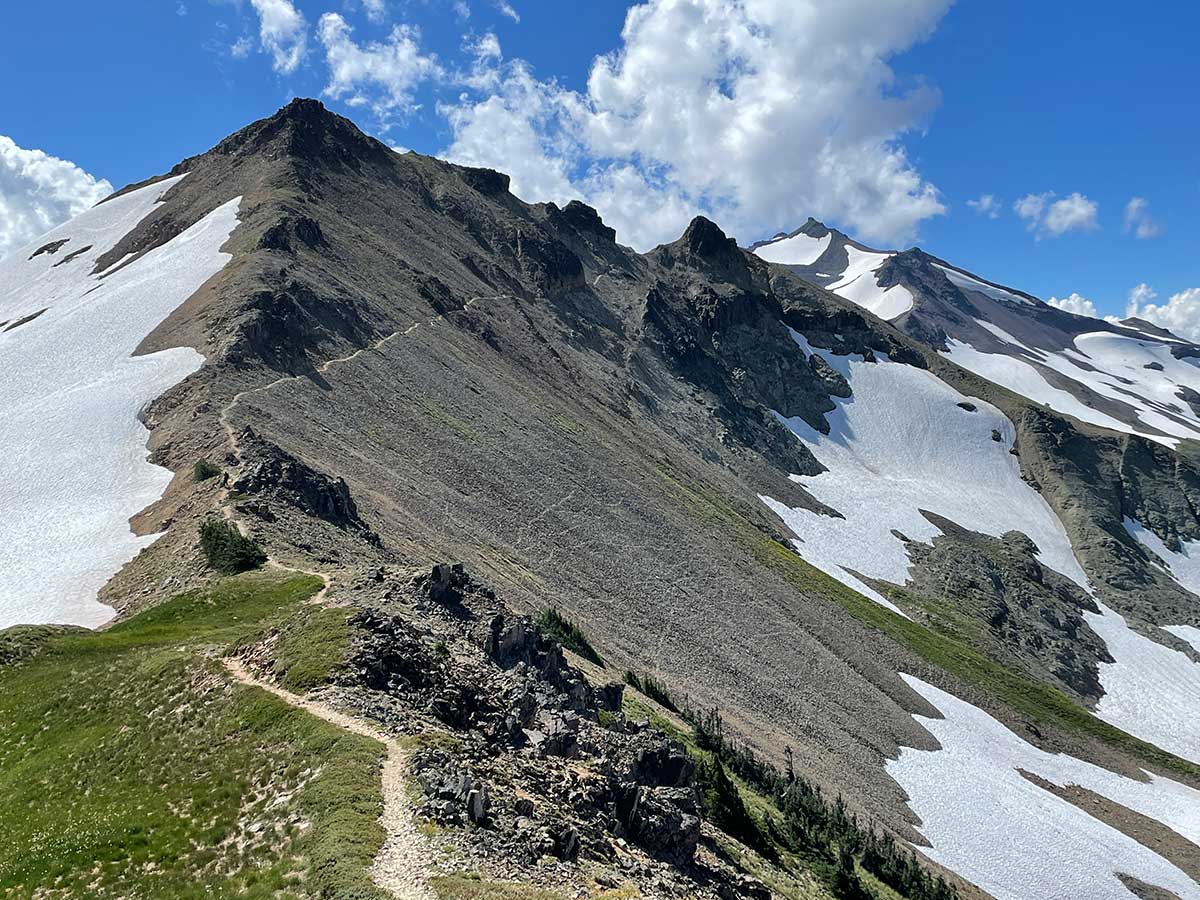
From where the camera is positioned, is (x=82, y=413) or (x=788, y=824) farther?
(x=82, y=413)

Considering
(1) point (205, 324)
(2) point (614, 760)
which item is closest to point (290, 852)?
(2) point (614, 760)

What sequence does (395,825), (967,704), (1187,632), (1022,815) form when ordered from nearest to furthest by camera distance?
(395,825) < (1022,815) < (967,704) < (1187,632)

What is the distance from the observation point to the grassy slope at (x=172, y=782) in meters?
16.2

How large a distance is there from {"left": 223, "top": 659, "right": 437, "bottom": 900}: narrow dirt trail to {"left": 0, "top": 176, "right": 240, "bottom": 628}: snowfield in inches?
808

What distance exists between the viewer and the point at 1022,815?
6034 centimetres

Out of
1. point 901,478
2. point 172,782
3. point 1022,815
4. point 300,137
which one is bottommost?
point 1022,815

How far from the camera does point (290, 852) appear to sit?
16312 mm

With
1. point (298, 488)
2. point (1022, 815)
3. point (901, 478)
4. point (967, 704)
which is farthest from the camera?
point (901, 478)

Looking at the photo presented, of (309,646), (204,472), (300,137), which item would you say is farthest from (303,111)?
(309,646)

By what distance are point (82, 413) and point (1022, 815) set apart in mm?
75560

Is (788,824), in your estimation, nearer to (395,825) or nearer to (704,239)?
(395,825)

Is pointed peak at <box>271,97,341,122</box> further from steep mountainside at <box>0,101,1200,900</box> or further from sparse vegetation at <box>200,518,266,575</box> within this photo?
sparse vegetation at <box>200,518,266,575</box>

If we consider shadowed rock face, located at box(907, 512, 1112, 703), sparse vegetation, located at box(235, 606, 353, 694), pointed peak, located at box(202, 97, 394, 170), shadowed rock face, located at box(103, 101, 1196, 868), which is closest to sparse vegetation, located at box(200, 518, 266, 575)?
shadowed rock face, located at box(103, 101, 1196, 868)

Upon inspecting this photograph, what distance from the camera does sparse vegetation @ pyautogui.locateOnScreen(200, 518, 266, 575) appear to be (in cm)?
3553
